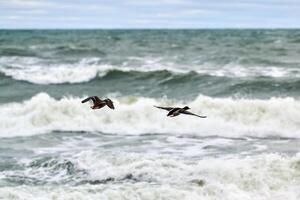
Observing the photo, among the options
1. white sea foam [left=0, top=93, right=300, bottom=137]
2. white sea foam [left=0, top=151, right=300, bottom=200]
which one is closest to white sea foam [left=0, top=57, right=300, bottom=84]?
white sea foam [left=0, top=93, right=300, bottom=137]

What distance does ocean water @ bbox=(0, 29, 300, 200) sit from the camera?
1179 cm

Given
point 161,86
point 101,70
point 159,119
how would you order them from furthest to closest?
point 101,70, point 161,86, point 159,119

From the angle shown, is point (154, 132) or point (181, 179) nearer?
point (181, 179)

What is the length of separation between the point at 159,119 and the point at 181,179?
6968 millimetres

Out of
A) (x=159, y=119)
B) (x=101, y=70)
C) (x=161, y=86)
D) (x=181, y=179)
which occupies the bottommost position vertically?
(x=181, y=179)

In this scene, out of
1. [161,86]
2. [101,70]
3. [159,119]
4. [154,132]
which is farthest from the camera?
[101,70]

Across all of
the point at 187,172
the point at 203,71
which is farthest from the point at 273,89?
the point at 187,172

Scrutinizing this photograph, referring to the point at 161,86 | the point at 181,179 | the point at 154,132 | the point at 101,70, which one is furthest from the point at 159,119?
the point at 101,70

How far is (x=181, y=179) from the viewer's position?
1206cm

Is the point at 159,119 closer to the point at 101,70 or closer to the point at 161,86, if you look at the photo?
the point at 161,86

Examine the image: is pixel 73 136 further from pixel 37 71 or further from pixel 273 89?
pixel 37 71

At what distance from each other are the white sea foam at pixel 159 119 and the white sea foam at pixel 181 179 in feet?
14.0

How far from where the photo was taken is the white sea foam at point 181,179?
11180 millimetres

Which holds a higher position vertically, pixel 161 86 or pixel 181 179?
pixel 161 86
